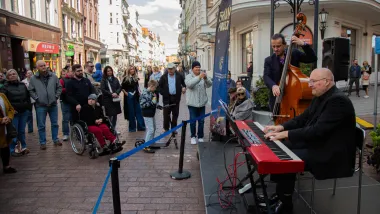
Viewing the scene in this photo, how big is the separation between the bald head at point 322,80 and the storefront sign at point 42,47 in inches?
874

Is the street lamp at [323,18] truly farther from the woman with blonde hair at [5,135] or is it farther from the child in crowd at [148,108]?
the woman with blonde hair at [5,135]

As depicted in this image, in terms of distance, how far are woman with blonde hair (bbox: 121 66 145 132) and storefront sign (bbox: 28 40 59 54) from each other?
1588cm

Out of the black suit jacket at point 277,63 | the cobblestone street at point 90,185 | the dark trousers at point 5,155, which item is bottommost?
the cobblestone street at point 90,185

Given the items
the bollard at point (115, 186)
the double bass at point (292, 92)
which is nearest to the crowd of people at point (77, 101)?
the double bass at point (292, 92)

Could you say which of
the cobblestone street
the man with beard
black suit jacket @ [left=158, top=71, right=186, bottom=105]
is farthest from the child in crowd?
the man with beard

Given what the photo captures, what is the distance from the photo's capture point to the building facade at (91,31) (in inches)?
1464

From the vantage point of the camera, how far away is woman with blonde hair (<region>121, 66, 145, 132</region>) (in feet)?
28.5

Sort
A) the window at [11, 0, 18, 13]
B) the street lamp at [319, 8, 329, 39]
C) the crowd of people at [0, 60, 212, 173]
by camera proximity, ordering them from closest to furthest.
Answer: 1. the crowd of people at [0, 60, 212, 173]
2. the street lamp at [319, 8, 329, 39]
3. the window at [11, 0, 18, 13]

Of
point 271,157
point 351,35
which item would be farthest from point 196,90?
point 351,35

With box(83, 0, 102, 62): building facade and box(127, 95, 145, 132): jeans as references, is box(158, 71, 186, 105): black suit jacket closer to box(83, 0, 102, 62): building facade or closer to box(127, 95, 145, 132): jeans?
box(127, 95, 145, 132): jeans

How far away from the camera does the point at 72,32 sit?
31766mm

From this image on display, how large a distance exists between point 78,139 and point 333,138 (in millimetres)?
5183

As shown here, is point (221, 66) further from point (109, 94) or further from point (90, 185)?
point (109, 94)

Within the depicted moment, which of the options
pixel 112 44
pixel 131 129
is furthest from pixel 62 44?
pixel 112 44
